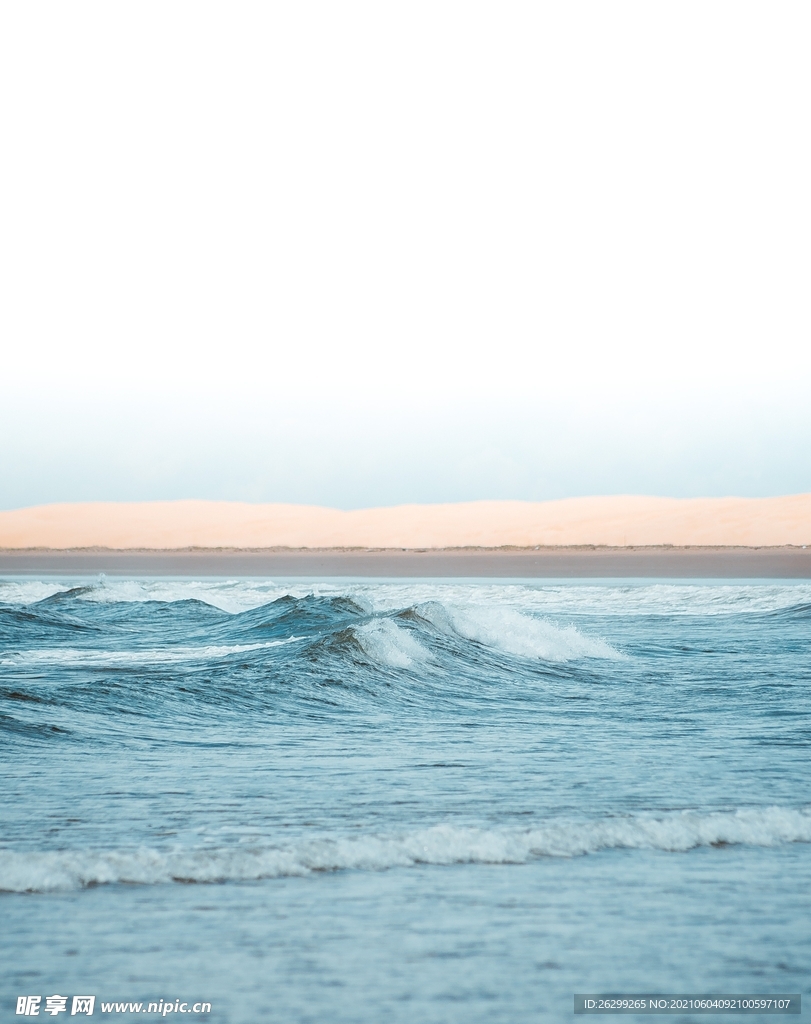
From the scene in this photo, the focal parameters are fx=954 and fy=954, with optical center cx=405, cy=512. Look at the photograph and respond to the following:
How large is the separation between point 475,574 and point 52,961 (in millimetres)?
38103

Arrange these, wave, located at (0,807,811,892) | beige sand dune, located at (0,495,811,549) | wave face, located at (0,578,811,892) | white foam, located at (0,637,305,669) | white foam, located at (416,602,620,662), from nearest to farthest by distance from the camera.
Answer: wave, located at (0,807,811,892) → wave face, located at (0,578,811,892) → white foam, located at (0,637,305,669) → white foam, located at (416,602,620,662) → beige sand dune, located at (0,495,811,549)

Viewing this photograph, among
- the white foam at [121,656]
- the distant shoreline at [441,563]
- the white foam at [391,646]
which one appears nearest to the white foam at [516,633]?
the white foam at [391,646]

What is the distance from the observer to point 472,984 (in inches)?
148

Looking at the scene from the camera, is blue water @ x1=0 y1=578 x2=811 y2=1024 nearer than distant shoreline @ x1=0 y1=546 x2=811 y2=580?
Yes

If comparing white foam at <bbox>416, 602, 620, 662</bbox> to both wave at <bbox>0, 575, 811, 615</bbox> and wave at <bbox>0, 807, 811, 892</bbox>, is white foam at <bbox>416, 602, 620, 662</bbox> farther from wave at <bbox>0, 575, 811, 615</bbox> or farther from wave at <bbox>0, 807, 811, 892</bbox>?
wave at <bbox>0, 807, 811, 892</bbox>

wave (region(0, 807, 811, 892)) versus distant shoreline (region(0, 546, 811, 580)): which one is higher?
distant shoreline (region(0, 546, 811, 580))

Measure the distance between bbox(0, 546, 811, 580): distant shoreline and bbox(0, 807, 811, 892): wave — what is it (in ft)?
103

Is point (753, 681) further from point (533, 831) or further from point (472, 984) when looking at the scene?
point (472, 984)

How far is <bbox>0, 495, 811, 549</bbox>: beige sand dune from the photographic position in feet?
247

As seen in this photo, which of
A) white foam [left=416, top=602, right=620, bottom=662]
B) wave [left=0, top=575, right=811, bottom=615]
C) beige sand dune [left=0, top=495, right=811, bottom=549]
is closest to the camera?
white foam [left=416, top=602, right=620, bottom=662]

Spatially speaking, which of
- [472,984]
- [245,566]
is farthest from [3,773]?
[245,566]

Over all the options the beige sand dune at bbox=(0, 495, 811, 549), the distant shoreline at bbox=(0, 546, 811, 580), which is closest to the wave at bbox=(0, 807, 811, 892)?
the distant shoreline at bbox=(0, 546, 811, 580)

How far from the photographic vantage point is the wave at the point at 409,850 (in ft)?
15.9

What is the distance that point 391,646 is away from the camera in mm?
13383
